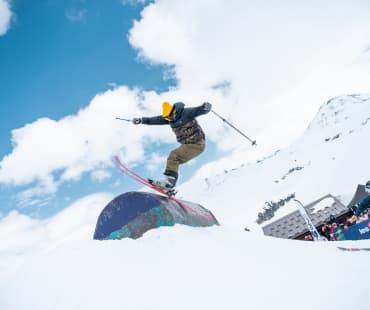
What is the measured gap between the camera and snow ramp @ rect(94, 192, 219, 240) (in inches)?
229

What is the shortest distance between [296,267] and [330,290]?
749 mm

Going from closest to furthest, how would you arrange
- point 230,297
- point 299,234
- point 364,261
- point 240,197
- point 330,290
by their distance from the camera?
point 230,297 → point 330,290 → point 364,261 → point 299,234 → point 240,197


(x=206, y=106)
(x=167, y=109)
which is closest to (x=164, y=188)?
(x=167, y=109)

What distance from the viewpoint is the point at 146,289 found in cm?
325

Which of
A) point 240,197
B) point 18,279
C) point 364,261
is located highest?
point 240,197

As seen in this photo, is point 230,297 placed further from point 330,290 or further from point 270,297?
point 330,290

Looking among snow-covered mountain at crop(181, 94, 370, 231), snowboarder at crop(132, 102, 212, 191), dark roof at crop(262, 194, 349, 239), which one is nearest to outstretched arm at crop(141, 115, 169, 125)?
snowboarder at crop(132, 102, 212, 191)

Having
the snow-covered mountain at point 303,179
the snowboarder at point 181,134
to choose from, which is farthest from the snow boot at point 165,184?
the snow-covered mountain at point 303,179

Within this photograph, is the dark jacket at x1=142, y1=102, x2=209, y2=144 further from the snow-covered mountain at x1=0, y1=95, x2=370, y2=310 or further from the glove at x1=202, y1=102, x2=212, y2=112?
the snow-covered mountain at x1=0, y1=95, x2=370, y2=310

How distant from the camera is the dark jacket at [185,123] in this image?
23.8 feet

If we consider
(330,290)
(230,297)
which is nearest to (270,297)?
(230,297)

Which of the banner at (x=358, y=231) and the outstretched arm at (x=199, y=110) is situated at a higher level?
the outstretched arm at (x=199, y=110)

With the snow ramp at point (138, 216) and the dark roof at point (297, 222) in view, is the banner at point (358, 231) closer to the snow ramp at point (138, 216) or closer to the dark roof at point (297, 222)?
the snow ramp at point (138, 216)

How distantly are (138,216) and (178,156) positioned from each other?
6.27 ft
